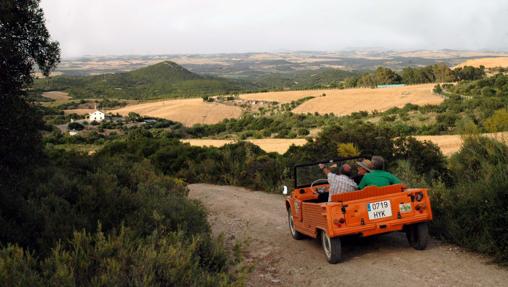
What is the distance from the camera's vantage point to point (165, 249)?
526 cm

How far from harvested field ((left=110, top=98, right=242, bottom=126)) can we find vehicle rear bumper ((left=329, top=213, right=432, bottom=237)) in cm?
8276

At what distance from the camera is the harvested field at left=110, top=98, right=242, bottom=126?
93.1 m

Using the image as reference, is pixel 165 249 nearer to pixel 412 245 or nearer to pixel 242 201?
pixel 412 245

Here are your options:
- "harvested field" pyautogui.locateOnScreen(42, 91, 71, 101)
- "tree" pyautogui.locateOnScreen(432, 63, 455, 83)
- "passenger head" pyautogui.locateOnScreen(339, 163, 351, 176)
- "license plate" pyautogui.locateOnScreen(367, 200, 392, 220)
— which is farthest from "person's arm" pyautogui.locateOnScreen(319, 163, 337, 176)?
"harvested field" pyautogui.locateOnScreen(42, 91, 71, 101)

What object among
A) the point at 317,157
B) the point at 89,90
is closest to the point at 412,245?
the point at 317,157

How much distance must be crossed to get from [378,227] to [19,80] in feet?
24.7

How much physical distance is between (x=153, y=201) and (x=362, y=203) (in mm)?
3245

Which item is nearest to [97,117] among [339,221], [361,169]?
[361,169]

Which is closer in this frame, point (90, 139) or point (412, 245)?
point (412, 245)

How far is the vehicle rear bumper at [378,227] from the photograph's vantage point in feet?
23.9

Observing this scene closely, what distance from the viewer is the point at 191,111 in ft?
330

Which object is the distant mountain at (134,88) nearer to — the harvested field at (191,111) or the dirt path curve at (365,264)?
the harvested field at (191,111)

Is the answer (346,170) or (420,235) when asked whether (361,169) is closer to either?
(346,170)

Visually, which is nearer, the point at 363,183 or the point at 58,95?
the point at 363,183
